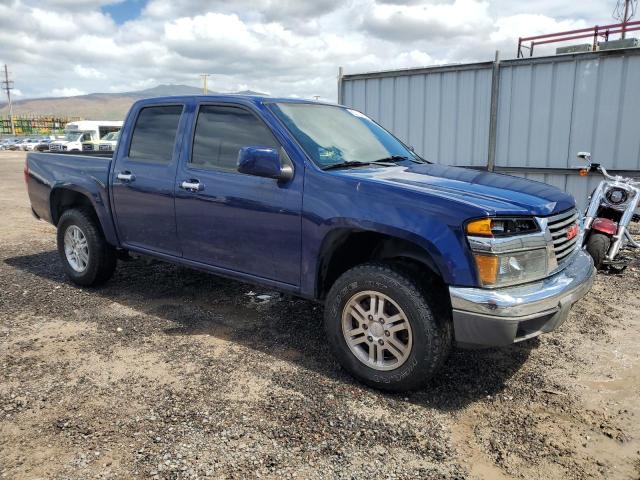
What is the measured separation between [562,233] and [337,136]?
5.63 feet

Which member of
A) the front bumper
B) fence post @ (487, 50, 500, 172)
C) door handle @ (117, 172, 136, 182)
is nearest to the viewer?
the front bumper

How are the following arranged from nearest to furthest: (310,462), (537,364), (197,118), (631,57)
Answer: (310,462), (537,364), (197,118), (631,57)

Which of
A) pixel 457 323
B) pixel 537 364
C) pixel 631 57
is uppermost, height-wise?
pixel 631 57

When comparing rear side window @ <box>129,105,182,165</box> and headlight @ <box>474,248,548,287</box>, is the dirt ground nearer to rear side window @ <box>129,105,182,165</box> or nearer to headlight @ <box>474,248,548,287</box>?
headlight @ <box>474,248,548,287</box>

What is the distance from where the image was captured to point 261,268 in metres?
3.75

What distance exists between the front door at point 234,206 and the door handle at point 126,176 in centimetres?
62

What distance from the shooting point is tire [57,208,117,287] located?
5043mm

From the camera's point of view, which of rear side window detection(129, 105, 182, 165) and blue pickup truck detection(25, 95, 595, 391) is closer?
blue pickup truck detection(25, 95, 595, 391)

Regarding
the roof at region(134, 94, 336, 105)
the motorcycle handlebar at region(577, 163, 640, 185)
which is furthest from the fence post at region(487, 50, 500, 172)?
the roof at region(134, 94, 336, 105)

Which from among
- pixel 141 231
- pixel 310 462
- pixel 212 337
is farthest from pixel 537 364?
pixel 141 231

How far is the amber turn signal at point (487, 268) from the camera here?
109 inches

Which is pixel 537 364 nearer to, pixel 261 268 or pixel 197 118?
pixel 261 268

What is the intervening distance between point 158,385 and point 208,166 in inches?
66.3

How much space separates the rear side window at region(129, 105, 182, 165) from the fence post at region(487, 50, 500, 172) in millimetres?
6148
